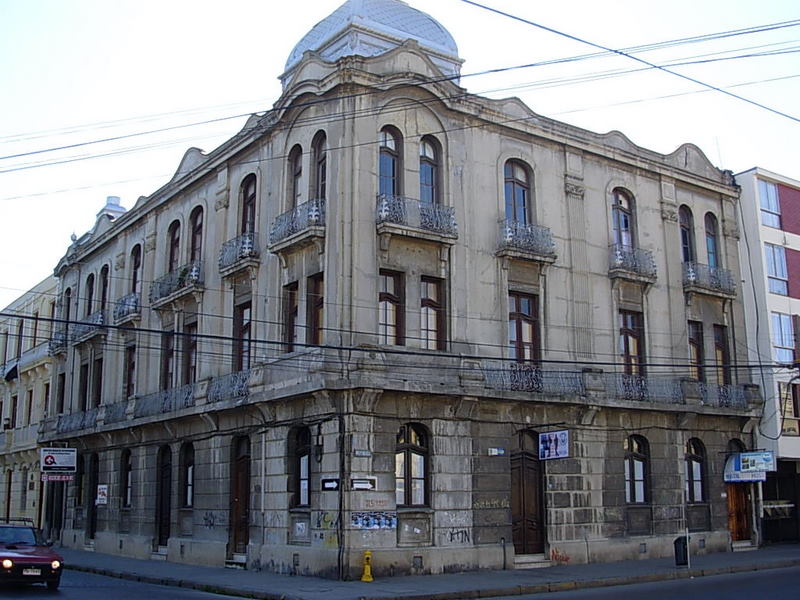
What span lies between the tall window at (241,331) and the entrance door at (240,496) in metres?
2.42

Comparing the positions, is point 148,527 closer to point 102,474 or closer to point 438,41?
point 102,474

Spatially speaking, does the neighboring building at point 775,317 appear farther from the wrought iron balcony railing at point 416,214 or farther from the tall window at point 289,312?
the tall window at point 289,312

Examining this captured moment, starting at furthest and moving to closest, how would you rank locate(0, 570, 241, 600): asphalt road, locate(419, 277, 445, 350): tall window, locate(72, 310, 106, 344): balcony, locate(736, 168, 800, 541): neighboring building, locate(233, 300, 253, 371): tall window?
locate(72, 310, 106, 344): balcony < locate(736, 168, 800, 541): neighboring building < locate(233, 300, 253, 371): tall window < locate(419, 277, 445, 350): tall window < locate(0, 570, 241, 600): asphalt road

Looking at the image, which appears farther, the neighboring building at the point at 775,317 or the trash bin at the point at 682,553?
the neighboring building at the point at 775,317

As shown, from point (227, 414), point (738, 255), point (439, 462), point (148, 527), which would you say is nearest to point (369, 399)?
point (439, 462)

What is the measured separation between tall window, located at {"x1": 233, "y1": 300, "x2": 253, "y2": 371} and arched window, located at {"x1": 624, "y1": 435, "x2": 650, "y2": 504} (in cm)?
1189

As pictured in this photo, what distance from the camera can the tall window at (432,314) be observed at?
24.4 metres

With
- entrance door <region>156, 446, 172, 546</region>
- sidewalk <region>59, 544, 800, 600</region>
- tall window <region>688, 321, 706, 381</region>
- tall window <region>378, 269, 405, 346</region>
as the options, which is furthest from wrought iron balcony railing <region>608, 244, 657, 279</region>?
entrance door <region>156, 446, 172, 546</region>

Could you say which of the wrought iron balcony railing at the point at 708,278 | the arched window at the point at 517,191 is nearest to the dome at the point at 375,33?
the arched window at the point at 517,191

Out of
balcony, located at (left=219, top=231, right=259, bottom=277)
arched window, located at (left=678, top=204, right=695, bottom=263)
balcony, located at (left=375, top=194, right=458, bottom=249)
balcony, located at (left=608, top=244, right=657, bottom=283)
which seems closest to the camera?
balcony, located at (left=375, top=194, right=458, bottom=249)

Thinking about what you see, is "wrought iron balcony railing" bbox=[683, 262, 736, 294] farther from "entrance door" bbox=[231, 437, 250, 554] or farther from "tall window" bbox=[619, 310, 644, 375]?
"entrance door" bbox=[231, 437, 250, 554]

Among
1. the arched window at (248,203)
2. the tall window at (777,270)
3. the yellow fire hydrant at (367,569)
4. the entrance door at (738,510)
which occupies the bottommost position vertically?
the yellow fire hydrant at (367,569)

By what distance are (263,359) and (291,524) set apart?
4.64 m

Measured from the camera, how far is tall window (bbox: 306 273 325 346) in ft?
79.3
